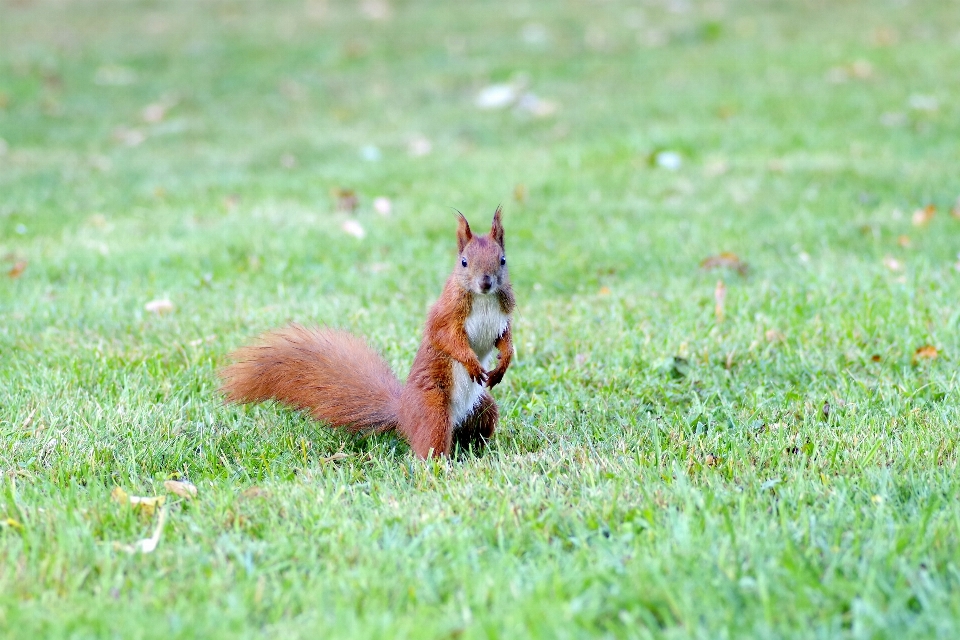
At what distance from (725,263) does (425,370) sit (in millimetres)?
2233

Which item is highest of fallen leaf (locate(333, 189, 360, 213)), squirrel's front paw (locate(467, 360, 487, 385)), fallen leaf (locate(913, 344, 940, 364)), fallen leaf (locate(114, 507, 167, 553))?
squirrel's front paw (locate(467, 360, 487, 385))

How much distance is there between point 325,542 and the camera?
7.10ft

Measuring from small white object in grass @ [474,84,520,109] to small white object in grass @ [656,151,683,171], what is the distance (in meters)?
2.33

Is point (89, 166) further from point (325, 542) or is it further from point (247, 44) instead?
point (325, 542)

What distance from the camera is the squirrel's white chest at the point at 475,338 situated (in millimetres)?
2648

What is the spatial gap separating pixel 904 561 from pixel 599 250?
2960 millimetres

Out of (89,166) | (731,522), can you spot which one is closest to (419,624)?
(731,522)

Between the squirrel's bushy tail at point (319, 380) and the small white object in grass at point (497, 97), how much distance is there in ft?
19.4

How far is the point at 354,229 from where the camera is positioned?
5.12 meters

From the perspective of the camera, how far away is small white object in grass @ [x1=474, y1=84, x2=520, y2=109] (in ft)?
27.9

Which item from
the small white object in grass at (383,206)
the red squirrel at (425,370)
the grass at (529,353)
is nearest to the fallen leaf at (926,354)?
the grass at (529,353)

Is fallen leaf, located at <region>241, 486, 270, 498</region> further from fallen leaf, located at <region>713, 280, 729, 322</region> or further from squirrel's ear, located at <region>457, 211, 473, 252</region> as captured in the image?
fallen leaf, located at <region>713, 280, 729, 322</region>

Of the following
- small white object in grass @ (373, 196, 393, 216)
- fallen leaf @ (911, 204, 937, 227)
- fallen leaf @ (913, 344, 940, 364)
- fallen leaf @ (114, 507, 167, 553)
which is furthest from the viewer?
small white object in grass @ (373, 196, 393, 216)

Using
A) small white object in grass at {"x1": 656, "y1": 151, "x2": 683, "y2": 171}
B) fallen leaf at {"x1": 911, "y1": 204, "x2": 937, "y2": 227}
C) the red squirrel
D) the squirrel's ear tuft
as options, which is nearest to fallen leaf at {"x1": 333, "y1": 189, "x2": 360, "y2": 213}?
small white object in grass at {"x1": 656, "y1": 151, "x2": 683, "y2": 171}
